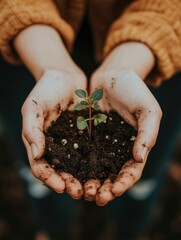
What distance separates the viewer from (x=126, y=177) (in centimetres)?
136

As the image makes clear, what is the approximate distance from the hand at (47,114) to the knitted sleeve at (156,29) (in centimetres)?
28

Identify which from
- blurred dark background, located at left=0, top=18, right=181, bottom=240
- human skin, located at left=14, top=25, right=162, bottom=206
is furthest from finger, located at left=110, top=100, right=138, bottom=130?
blurred dark background, located at left=0, top=18, right=181, bottom=240

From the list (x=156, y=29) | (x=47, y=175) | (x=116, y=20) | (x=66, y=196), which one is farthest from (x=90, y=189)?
(x=66, y=196)

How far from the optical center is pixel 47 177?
4.41 ft

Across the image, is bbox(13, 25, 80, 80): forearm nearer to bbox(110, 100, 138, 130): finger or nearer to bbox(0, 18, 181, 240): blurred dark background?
bbox(110, 100, 138, 130): finger

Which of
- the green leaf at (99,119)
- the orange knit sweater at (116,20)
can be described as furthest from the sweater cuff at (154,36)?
the green leaf at (99,119)

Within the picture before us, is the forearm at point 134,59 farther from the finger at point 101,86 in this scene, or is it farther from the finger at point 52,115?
the finger at point 52,115

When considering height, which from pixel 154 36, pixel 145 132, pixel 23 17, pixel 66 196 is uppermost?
pixel 23 17

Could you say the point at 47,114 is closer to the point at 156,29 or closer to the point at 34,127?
the point at 34,127

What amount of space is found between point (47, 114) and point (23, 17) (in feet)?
1.37

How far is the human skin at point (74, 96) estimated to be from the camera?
135 cm

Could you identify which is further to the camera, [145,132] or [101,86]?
[101,86]

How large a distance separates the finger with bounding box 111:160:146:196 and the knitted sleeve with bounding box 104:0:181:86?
1.80 feet

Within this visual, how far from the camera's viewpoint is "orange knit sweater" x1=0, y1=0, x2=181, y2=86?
1644mm
